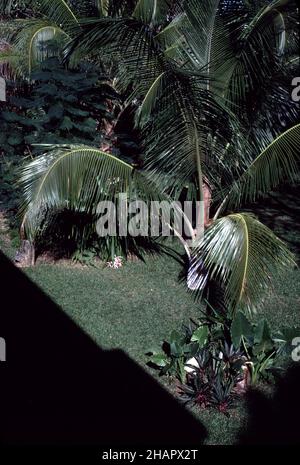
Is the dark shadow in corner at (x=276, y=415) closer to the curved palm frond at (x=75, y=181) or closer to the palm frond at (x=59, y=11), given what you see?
the curved palm frond at (x=75, y=181)

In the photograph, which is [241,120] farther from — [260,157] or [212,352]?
[212,352]

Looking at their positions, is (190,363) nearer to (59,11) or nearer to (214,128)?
(214,128)

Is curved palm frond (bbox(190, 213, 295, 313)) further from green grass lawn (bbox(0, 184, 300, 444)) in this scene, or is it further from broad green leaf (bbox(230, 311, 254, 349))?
green grass lawn (bbox(0, 184, 300, 444))

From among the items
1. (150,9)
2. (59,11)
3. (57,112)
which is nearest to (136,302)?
(57,112)

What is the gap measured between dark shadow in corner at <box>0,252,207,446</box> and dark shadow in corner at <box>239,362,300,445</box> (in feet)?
1.23

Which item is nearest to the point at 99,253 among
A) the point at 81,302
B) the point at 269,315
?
the point at 81,302

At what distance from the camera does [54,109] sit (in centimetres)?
590

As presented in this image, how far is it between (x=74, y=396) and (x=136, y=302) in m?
1.68

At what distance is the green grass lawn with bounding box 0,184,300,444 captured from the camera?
14.9 ft

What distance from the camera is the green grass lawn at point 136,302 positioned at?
14.9 ft

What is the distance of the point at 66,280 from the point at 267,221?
383 centimetres

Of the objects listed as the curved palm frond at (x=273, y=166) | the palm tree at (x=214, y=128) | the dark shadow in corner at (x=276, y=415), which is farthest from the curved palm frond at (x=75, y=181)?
the dark shadow in corner at (x=276, y=415)

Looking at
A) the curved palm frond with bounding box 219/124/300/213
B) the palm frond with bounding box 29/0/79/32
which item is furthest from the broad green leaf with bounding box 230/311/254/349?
the palm frond with bounding box 29/0/79/32

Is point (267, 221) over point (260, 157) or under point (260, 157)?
under
